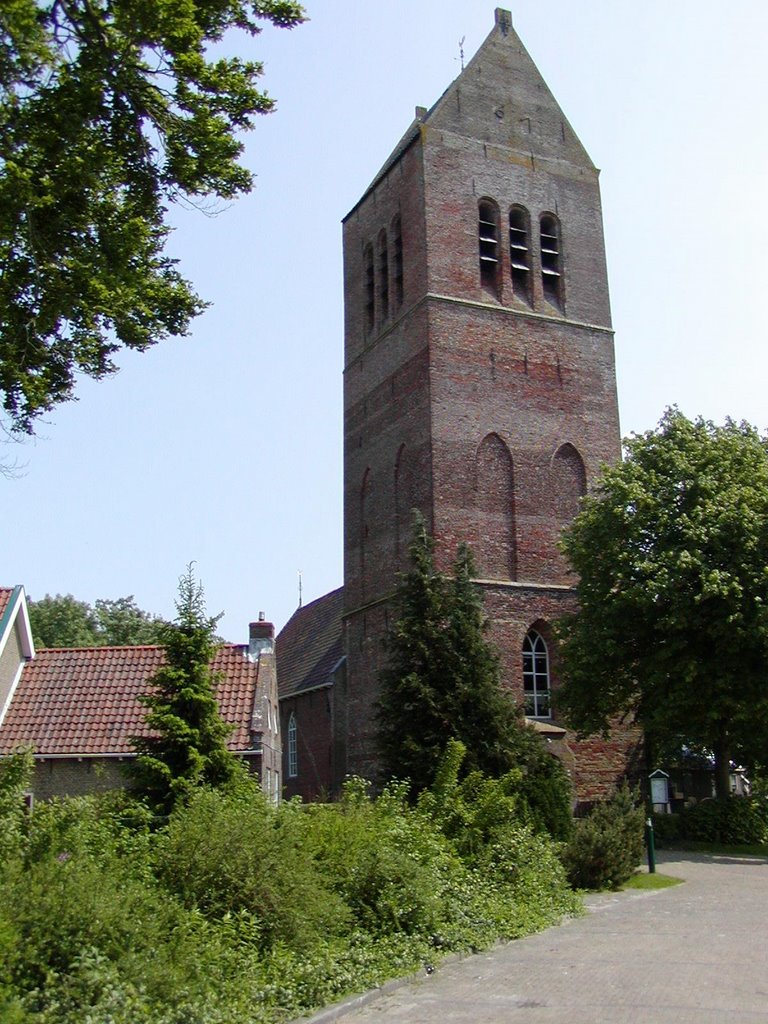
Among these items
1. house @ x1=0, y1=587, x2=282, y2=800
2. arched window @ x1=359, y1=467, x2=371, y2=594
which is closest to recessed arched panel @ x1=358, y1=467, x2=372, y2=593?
arched window @ x1=359, y1=467, x2=371, y2=594

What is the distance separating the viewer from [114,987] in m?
7.16

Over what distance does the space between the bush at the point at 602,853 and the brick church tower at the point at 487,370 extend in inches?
350

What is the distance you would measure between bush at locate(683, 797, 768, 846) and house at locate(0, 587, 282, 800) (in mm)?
10868

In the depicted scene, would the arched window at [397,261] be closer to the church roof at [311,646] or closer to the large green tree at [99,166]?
the church roof at [311,646]

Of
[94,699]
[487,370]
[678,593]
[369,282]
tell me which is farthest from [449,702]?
[369,282]

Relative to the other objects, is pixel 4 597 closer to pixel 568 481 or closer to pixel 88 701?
pixel 88 701

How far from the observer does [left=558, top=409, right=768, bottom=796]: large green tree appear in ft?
78.9

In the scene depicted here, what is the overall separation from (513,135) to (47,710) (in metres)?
22.9

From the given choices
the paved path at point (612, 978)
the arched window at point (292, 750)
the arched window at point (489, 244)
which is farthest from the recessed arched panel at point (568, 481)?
the paved path at point (612, 978)

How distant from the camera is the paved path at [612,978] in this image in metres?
8.46

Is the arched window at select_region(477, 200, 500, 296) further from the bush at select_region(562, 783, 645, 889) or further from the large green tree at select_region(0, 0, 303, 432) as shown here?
the large green tree at select_region(0, 0, 303, 432)

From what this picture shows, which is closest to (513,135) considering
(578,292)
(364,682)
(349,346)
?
(578,292)

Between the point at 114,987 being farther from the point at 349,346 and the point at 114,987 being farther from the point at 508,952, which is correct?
the point at 349,346

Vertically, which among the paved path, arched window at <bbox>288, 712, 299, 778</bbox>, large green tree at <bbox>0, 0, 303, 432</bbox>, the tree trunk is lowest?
the paved path
